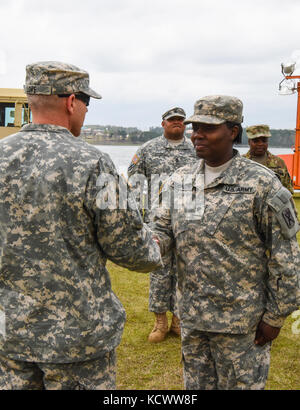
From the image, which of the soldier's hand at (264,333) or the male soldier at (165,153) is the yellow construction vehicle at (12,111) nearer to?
the male soldier at (165,153)

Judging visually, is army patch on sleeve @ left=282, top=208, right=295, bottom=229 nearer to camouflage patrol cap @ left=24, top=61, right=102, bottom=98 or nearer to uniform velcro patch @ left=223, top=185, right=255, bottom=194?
uniform velcro patch @ left=223, top=185, right=255, bottom=194

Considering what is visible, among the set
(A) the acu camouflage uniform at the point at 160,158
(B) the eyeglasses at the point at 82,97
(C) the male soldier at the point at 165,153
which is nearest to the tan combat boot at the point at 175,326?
(C) the male soldier at the point at 165,153

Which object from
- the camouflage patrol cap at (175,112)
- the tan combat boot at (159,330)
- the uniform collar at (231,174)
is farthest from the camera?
the camouflage patrol cap at (175,112)

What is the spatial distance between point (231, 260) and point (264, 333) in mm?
400

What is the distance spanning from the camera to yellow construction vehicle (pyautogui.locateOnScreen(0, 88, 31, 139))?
1120cm

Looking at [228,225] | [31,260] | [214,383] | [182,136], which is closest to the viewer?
[31,260]

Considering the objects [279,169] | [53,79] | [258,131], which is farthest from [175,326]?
[53,79]

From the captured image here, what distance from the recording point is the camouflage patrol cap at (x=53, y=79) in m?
1.74

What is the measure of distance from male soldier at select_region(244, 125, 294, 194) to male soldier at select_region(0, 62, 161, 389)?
10.4ft

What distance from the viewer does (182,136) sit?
184 inches

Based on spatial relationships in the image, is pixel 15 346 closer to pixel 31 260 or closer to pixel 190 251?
pixel 31 260

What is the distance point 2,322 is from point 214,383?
117 cm

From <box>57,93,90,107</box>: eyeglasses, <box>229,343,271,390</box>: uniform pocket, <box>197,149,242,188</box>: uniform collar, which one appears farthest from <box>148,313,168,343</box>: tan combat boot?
<box>57,93,90,107</box>: eyeglasses
